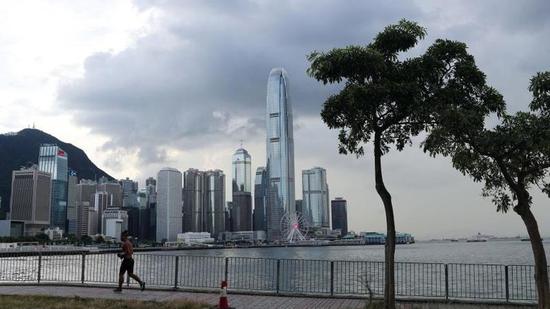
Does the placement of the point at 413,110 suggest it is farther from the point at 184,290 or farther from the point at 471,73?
the point at 184,290

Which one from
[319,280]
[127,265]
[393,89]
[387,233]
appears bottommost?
Result: [319,280]

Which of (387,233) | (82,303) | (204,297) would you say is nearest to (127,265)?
(204,297)

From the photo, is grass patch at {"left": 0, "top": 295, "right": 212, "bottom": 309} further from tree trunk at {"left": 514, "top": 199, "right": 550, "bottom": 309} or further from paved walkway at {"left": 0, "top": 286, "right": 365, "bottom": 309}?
tree trunk at {"left": 514, "top": 199, "right": 550, "bottom": 309}

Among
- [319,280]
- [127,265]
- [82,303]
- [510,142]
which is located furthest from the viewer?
[319,280]

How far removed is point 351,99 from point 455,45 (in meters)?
Answer: 3.20

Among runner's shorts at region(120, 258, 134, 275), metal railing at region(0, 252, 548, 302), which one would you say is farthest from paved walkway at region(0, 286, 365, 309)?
metal railing at region(0, 252, 548, 302)

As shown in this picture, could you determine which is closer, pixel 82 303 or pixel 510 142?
pixel 510 142

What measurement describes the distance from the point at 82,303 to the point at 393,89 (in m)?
11.0

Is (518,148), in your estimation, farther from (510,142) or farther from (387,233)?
(387,233)

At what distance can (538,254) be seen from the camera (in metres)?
13.2

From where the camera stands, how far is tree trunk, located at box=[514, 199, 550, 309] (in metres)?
13.2

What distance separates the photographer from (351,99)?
13.4m

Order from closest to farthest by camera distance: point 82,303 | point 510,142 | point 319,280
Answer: point 510,142, point 82,303, point 319,280

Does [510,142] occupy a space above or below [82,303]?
above
